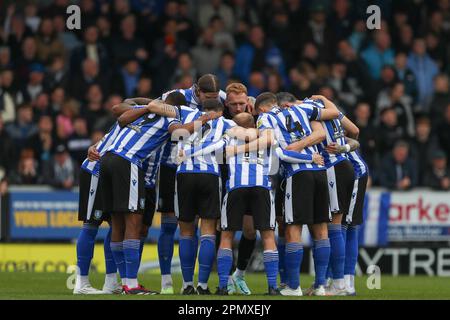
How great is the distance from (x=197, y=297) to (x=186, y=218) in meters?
0.98

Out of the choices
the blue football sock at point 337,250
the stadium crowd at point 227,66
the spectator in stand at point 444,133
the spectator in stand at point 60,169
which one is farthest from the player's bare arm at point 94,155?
the spectator in stand at point 444,133

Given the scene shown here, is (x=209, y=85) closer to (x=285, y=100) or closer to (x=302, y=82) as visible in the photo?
(x=285, y=100)

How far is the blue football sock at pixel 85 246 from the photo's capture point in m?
14.3

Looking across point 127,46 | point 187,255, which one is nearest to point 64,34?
point 127,46

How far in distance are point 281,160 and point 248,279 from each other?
4152 mm

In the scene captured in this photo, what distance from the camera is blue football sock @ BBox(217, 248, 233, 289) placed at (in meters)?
13.5

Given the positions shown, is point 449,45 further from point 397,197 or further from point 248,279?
point 248,279

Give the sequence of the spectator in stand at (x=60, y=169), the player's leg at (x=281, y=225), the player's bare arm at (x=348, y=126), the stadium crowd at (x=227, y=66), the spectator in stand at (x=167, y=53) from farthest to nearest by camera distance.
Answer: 1. the spectator in stand at (x=167, y=53)
2. the stadium crowd at (x=227, y=66)
3. the spectator in stand at (x=60, y=169)
4. the player's bare arm at (x=348, y=126)
5. the player's leg at (x=281, y=225)

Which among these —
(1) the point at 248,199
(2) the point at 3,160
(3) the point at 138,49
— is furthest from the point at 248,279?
(3) the point at 138,49

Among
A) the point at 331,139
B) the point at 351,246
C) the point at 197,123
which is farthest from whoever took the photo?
the point at 351,246

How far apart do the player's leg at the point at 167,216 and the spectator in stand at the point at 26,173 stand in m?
6.49

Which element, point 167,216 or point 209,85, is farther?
point 167,216

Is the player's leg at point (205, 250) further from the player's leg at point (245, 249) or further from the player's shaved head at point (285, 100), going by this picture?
the player's shaved head at point (285, 100)

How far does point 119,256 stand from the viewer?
46.0ft
